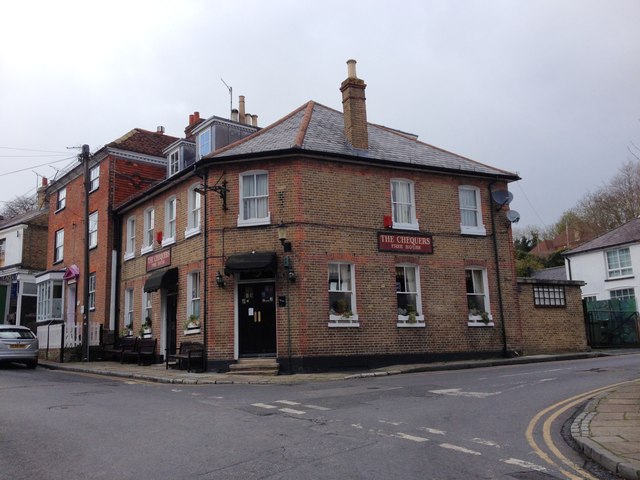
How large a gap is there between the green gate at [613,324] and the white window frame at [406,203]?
12917 mm

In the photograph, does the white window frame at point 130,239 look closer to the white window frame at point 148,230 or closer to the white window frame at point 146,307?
the white window frame at point 148,230

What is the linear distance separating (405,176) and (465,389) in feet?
30.5

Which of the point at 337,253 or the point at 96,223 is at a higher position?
the point at 96,223

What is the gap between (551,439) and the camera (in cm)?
755

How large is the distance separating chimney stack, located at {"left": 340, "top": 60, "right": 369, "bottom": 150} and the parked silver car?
13630 mm

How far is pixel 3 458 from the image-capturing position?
6.70 m

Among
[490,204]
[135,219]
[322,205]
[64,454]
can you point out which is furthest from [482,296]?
[64,454]

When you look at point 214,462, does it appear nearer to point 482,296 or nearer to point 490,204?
point 482,296

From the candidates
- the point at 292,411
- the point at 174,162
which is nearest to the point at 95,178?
the point at 174,162

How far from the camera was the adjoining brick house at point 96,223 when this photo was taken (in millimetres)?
25375

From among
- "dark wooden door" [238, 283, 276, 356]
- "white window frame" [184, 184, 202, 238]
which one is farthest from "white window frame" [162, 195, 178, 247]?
"dark wooden door" [238, 283, 276, 356]

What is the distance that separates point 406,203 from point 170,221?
881 centimetres

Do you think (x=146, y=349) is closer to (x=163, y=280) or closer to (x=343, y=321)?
(x=163, y=280)

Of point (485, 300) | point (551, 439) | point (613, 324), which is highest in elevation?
point (485, 300)
